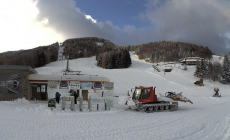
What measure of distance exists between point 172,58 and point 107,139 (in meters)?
101

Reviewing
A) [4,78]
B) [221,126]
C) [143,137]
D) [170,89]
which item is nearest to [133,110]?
[221,126]

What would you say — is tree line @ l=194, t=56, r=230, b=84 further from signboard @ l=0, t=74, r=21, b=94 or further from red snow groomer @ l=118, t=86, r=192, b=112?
signboard @ l=0, t=74, r=21, b=94

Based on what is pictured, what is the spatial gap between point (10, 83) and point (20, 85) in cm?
85

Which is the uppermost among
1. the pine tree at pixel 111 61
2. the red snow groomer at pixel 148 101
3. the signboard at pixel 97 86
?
the pine tree at pixel 111 61

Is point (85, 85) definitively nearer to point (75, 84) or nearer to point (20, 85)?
point (75, 84)

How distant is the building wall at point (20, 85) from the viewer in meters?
18.8

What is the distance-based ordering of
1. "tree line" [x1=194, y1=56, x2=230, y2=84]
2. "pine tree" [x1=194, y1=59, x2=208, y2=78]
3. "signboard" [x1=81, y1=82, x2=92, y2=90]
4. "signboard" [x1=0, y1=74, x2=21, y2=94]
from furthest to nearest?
"pine tree" [x1=194, y1=59, x2=208, y2=78] < "tree line" [x1=194, y1=56, x2=230, y2=84] < "signboard" [x1=0, y1=74, x2=21, y2=94] < "signboard" [x1=81, y1=82, x2=92, y2=90]

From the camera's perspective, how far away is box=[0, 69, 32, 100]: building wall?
18797 millimetres

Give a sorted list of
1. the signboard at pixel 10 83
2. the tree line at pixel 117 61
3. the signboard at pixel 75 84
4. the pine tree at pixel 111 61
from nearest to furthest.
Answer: the signboard at pixel 75 84 < the signboard at pixel 10 83 < the tree line at pixel 117 61 < the pine tree at pixel 111 61

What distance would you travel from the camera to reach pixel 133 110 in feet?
55.3

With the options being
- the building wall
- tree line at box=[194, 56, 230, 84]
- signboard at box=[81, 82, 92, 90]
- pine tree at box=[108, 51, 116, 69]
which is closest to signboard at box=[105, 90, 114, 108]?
signboard at box=[81, 82, 92, 90]

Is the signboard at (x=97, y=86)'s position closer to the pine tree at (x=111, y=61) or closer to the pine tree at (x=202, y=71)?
the pine tree at (x=202, y=71)

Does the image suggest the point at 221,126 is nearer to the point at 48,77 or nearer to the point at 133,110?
the point at 133,110

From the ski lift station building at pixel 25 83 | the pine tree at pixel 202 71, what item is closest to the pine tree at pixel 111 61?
the pine tree at pixel 202 71
